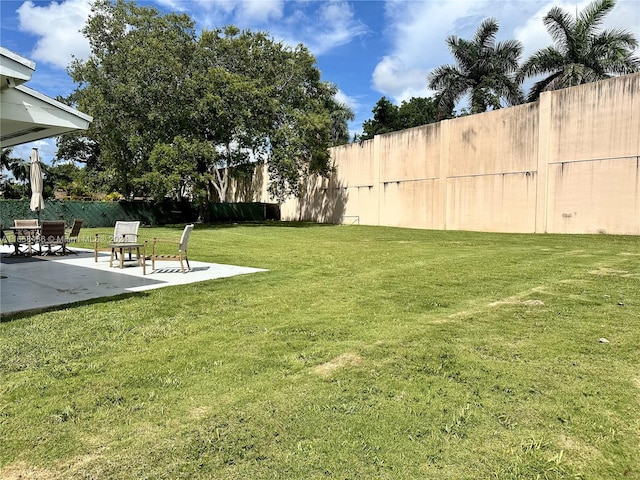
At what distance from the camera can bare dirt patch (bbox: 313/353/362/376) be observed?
3438 mm

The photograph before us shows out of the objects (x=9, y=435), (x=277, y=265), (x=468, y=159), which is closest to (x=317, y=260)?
(x=277, y=265)

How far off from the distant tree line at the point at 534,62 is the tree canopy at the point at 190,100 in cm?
1016

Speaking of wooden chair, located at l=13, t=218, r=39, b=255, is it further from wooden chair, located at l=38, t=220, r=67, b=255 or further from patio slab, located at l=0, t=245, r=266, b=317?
patio slab, located at l=0, t=245, r=266, b=317

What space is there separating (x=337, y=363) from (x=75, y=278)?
20.5 ft

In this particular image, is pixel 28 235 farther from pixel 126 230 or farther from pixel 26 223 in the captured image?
pixel 126 230

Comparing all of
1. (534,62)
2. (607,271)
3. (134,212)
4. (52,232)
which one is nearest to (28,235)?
(52,232)

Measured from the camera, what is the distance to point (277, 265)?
9438 millimetres

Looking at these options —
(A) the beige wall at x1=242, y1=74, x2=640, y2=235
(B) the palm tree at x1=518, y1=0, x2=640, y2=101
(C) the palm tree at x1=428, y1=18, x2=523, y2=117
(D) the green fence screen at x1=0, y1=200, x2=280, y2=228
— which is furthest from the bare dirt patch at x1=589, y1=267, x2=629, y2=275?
(D) the green fence screen at x1=0, y1=200, x2=280, y2=228

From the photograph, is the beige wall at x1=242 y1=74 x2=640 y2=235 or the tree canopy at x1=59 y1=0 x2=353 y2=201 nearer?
the beige wall at x1=242 y1=74 x2=640 y2=235

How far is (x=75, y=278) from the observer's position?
779 cm

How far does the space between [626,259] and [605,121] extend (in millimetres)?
9200

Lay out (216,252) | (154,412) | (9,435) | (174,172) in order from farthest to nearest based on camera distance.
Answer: (174,172), (216,252), (154,412), (9,435)

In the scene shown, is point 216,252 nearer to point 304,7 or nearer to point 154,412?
point 154,412

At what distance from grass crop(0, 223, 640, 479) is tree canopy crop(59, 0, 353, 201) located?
65.0 feet
